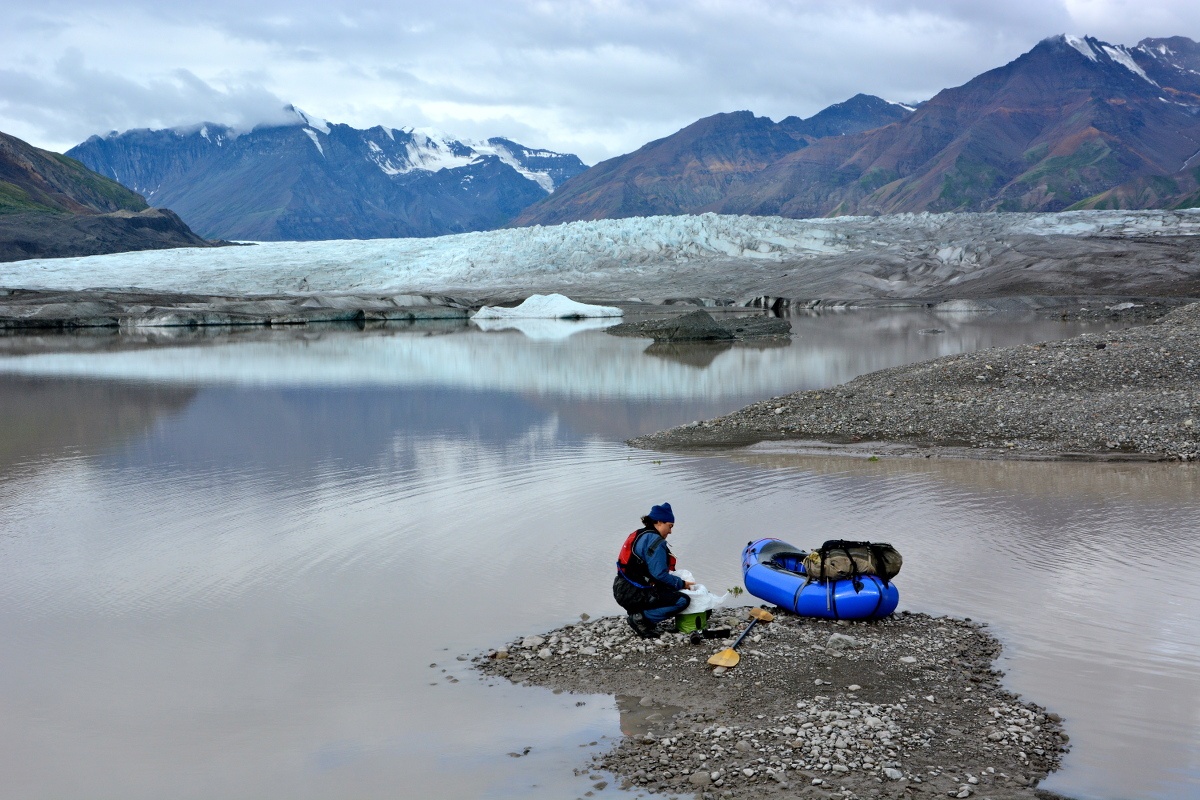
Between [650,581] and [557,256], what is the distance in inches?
2255

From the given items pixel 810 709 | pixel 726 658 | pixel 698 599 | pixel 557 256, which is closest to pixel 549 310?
pixel 557 256

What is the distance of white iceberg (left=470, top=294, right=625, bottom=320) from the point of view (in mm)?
48312

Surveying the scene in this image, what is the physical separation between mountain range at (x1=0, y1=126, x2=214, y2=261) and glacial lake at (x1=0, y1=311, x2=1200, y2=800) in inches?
2978

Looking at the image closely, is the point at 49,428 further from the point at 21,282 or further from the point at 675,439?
the point at 21,282

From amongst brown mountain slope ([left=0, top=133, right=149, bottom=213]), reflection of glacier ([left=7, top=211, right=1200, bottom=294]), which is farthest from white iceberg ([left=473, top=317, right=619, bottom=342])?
brown mountain slope ([left=0, top=133, right=149, bottom=213])

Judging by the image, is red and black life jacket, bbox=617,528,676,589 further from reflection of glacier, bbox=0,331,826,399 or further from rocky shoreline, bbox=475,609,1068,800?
reflection of glacier, bbox=0,331,826,399

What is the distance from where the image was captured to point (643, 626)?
6312 mm

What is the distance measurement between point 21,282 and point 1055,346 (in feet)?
182

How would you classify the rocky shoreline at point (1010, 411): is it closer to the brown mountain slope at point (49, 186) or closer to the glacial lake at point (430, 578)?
the glacial lake at point (430, 578)

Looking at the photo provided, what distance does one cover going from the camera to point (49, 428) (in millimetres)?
16469

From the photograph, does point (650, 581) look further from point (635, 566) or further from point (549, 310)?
point (549, 310)

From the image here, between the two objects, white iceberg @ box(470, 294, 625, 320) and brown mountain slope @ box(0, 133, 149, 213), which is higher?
brown mountain slope @ box(0, 133, 149, 213)

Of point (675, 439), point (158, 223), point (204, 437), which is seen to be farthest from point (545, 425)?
point (158, 223)

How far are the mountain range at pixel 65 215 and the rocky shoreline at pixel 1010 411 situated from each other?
7945 centimetres
